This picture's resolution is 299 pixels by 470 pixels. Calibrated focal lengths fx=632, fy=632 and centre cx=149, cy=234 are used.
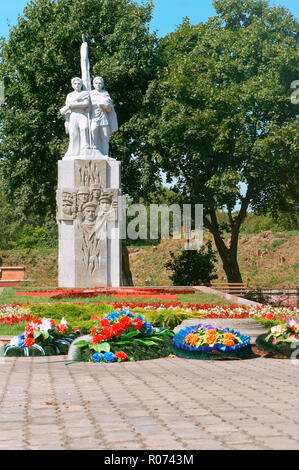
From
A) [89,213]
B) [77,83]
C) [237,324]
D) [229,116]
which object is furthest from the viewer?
[229,116]

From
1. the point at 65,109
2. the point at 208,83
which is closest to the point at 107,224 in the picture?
the point at 65,109

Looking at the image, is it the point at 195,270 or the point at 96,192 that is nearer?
the point at 96,192

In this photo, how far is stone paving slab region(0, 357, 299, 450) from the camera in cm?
418

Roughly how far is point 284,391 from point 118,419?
2.07 metres

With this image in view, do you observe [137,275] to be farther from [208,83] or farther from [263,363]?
[263,363]

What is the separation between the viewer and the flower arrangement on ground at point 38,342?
9.48 metres

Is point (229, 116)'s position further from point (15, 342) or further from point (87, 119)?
point (15, 342)

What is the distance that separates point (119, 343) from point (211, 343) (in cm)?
131

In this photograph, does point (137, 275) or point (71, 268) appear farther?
point (137, 275)

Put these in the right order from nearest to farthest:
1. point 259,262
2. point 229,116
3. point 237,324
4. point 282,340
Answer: point 282,340 → point 237,324 → point 229,116 → point 259,262

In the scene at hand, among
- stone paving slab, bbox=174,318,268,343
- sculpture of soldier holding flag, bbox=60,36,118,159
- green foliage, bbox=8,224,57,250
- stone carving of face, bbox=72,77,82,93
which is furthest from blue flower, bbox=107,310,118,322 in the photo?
green foliage, bbox=8,224,57,250

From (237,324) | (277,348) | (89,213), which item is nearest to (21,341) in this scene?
(237,324)

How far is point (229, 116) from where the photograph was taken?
2694cm

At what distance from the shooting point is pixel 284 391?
6215 millimetres
